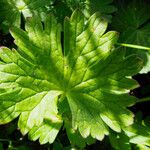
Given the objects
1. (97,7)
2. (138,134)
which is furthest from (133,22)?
(138,134)

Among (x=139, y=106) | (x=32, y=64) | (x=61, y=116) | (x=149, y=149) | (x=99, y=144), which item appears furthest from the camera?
(x=139, y=106)

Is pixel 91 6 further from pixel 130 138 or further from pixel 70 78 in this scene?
pixel 130 138

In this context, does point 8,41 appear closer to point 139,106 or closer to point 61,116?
point 61,116

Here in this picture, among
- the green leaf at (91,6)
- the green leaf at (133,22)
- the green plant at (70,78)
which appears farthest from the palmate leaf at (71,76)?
the green leaf at (133,22)

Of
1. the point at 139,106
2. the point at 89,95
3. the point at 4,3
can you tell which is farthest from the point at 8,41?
the point at 139,106

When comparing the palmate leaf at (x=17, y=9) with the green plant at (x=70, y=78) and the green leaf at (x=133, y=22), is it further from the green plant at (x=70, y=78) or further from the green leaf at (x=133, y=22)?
the green leaf at (x=133, y=22)

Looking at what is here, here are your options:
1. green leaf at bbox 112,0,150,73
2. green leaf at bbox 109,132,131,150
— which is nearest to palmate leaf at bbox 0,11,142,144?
green leaf at bbox 109,132,131,150
